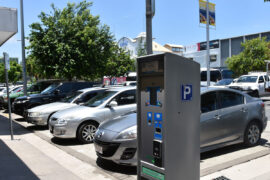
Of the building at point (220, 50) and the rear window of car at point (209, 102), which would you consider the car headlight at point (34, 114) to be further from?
the building at point (220, 50)

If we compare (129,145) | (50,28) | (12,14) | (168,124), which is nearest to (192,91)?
(168,124)

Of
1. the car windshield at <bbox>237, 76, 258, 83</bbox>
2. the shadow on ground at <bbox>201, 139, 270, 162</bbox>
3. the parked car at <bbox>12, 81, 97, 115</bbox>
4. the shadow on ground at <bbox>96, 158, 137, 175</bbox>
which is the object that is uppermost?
the car windshield at <bbox>237, 76, 258, 83</bbox>

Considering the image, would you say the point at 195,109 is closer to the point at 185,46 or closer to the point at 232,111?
the point at 232,111

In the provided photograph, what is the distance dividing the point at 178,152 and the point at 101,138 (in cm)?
248

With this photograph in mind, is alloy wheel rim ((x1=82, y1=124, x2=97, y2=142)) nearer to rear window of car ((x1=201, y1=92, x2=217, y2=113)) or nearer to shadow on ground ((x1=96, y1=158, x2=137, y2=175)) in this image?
shadow on ground ((x1=96, y1=158, x2=137, y2=175))

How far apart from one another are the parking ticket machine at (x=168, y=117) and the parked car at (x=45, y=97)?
9444mm

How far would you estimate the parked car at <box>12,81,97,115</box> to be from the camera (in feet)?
37.9

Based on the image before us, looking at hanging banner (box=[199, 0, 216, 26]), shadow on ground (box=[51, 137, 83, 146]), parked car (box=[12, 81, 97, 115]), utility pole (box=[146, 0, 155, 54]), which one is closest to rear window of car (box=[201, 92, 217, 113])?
utility pole (box=[146, 0, 155, 54])

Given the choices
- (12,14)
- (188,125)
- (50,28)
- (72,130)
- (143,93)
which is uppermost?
(50,28)

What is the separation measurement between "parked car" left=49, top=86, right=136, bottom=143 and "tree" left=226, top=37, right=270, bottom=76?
27.0m

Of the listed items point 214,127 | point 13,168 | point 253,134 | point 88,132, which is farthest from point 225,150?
point 13,168

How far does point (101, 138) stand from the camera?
500 cm

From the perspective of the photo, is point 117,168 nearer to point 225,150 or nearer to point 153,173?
point 153,173

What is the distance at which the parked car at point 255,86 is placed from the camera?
16.0 meters
